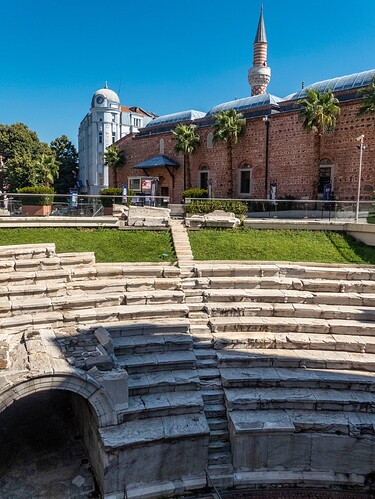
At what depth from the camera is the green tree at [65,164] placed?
59062 mm

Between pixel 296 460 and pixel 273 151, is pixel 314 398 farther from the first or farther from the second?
pixel 273 151

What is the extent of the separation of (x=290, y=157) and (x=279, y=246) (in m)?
15.4

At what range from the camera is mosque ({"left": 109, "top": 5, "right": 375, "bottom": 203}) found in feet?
79.4

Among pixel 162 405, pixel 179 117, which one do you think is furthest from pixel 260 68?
pixel 162 405

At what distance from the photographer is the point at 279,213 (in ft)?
54.4

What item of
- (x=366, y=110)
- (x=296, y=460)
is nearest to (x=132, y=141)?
(x=366, y=110)

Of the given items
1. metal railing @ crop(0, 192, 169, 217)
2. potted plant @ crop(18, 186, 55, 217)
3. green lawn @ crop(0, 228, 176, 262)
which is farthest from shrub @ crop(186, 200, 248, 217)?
potted plant @ crop(18, 186, 55, 217)

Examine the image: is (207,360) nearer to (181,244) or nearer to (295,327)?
(295,327)

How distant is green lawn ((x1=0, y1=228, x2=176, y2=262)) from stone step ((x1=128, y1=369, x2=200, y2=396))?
501cm

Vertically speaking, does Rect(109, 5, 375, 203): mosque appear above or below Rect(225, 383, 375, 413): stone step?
above

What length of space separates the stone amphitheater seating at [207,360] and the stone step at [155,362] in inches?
1.1

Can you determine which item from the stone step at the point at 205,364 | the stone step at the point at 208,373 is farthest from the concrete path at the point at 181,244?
the stone step at the point at 208,373

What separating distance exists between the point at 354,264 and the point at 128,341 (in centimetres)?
760

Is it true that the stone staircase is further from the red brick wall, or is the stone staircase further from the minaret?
the minaret
